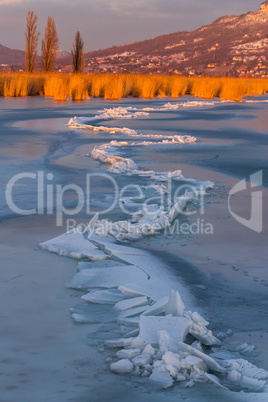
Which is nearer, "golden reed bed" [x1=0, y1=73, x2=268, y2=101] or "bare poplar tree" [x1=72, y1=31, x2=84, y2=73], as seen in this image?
"golden reed bed" [x1=0, y1=73, x2=268, y2=101]

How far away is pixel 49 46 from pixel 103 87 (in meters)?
9.24

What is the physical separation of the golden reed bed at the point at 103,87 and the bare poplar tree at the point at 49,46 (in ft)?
21.5

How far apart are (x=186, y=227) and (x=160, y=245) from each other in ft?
1.61

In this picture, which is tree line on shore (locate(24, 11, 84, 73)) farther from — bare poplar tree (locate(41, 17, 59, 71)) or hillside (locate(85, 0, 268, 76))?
hillside (locate(85, 0, 268, 76))

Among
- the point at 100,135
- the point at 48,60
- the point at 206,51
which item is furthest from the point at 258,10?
the point at 100,135

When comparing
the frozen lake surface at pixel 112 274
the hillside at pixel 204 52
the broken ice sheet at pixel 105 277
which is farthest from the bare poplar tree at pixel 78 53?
the hillside at pixel 204 52

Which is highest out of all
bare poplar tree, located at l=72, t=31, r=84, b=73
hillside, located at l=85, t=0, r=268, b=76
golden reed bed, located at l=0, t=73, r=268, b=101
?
hillside, located at l=85, t=0, r=268, b=76

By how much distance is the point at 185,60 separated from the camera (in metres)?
125

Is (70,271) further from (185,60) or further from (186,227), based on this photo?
(185,60)

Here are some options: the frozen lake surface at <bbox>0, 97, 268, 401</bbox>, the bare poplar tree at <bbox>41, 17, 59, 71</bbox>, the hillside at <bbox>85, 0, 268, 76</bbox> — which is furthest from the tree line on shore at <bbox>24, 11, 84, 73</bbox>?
the hillside at <bbox>85, 0, 268, 76</bbox>

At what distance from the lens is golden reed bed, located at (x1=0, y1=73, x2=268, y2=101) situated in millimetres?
21094

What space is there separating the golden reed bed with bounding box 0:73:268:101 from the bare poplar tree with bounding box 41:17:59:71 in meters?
6.56

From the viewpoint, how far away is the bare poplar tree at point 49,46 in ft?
102

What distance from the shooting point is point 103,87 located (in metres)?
23.1
